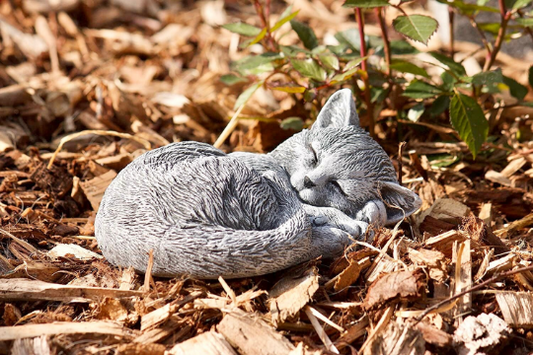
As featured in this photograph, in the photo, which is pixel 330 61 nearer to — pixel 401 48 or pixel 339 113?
pixel 339 113

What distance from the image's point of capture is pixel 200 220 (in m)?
2.03

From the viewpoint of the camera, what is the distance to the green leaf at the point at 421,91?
297cm

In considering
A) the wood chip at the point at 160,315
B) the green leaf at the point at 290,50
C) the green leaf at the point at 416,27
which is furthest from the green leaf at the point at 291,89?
the wood chip at the point at 160,315

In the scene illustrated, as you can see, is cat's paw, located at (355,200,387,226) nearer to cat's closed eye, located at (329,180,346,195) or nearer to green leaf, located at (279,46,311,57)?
cat's closed eye, located at (329,180,346,195)

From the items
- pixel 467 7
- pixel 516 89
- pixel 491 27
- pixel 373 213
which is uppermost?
pixel 467 7

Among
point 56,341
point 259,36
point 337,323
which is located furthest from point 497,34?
point 56,341

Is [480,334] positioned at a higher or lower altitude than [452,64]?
lower

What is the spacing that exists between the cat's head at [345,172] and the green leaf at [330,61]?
0.47 m

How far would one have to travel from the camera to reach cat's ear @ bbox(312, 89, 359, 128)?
95.4 inches

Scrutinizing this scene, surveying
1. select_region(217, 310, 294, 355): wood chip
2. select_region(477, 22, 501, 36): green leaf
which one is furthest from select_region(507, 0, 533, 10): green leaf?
select_region(217, 310, 294, 355): wood chip

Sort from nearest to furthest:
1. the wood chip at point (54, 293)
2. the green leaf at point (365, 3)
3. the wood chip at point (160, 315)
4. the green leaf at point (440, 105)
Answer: the wood chip at point (160, 315)
the wood chip at point (54, 293)
the green leaf at point (365, 3)
the green leaf at point (440, 105)

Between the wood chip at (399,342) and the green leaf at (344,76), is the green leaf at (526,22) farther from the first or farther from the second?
the wood chip at (399,342)

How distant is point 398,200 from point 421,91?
90cm

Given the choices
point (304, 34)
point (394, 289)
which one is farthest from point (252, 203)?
point (304, 34)
